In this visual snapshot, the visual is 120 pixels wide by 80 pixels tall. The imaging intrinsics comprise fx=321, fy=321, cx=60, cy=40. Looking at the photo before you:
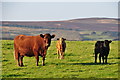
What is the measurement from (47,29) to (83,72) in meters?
150

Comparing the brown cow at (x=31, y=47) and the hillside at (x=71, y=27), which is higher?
the hillside at (x=71, y=27)

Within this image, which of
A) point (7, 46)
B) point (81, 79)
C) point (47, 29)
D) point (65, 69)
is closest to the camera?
point (81, 79)

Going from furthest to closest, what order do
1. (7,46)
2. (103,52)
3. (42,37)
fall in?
(7,46)
(103,52)
(42,37)

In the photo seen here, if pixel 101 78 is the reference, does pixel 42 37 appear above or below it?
above

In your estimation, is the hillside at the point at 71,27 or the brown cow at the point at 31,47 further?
the hillside at the point at 71,27

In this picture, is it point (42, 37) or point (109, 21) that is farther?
point (109, 21)

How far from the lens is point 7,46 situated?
33.9 m

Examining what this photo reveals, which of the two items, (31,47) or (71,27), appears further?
(71,27)

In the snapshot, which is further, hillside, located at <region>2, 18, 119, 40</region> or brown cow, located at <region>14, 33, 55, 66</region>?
hillside, located at <region>2, 18, 119, 40</region>

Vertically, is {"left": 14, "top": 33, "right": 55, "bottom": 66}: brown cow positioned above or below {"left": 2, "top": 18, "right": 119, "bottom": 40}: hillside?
below

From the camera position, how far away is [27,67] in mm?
20922

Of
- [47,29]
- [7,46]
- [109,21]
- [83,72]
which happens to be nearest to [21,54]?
[83,72]

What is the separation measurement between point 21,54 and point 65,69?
12.8ft

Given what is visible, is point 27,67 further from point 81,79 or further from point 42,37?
point 81,79
